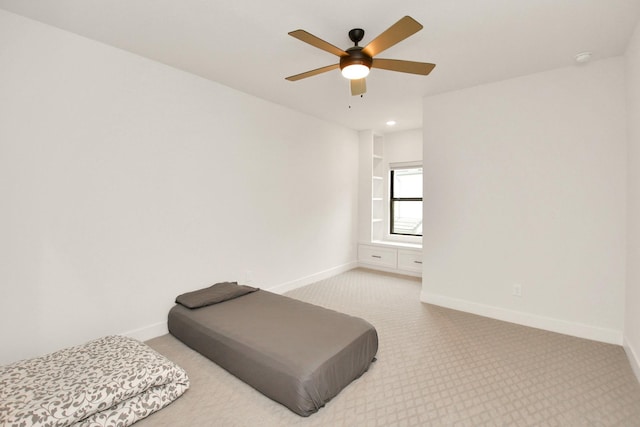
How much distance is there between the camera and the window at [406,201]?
18.2 ft

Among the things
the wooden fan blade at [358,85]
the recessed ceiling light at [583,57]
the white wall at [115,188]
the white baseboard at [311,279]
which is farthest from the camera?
the white baseboard at [311,279]

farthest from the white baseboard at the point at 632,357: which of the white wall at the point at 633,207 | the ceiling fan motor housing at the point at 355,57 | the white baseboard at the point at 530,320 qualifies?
the ceiling fan motor housing at the point at 355,57

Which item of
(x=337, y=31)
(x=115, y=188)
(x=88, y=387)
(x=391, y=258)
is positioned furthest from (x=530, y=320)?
(x=115, y=188)

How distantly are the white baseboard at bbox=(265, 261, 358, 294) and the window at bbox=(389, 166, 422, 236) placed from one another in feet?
3.78

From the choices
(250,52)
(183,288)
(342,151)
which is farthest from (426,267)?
(250,52)

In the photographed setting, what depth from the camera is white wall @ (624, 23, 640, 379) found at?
224 cm

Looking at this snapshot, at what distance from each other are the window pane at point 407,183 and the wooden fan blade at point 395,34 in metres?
3.81

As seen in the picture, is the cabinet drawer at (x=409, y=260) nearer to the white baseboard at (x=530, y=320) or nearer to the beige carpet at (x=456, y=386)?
the white baseboard at (x=530, y=320)

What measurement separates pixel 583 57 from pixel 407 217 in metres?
3.47

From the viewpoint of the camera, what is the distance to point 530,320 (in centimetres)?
308

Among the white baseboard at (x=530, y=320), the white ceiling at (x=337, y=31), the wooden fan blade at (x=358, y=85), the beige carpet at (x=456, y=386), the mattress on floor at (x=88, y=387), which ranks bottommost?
the beige carpet at (x=456, y=386)

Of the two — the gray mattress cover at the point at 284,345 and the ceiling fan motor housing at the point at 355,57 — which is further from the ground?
the ceiling fan motor housing at the point at 355,57

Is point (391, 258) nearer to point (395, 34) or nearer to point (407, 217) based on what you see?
point (407, 217)

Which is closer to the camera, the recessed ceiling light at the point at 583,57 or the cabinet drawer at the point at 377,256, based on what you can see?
the recessed ceiling light at the point at 583,57
